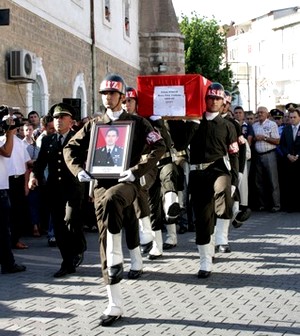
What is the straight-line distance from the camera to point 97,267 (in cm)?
954

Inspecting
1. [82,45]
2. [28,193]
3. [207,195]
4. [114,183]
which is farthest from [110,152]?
[82,45]

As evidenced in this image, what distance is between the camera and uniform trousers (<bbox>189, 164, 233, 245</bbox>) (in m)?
8.87

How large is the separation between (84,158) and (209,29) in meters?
47.3

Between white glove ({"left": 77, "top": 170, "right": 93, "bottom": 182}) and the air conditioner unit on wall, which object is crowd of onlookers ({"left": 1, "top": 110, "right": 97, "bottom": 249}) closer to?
→ the air conditioner unit on wall

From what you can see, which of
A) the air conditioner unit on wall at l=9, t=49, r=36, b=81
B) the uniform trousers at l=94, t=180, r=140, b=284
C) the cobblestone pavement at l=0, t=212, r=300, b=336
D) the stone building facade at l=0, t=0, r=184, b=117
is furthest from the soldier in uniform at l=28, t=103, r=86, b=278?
the air conditioner unit on wall at l=9, t=49, r=36, b=81

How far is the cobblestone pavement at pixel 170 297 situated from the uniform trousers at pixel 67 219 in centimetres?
30

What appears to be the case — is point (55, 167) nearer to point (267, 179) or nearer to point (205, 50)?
point (267, 179)

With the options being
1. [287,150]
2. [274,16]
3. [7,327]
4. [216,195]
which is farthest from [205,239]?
[274,16]

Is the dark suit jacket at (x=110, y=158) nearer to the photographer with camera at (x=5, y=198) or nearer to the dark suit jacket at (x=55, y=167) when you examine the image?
the dark suit jacket at (x=55, y=167)

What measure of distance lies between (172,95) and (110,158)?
→ 3458mm

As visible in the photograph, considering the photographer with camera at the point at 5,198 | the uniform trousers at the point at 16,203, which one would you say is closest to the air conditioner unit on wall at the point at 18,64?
the uniform trousers at the point at 16,203

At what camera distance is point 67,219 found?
9.09 meters

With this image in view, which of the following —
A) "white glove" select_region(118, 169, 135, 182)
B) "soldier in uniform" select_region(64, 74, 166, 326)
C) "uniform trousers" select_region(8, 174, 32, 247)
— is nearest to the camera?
"soldier in uniform" select_region(64, 74, 166, 326)

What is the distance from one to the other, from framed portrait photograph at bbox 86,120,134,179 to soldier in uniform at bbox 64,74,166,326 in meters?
0.08
